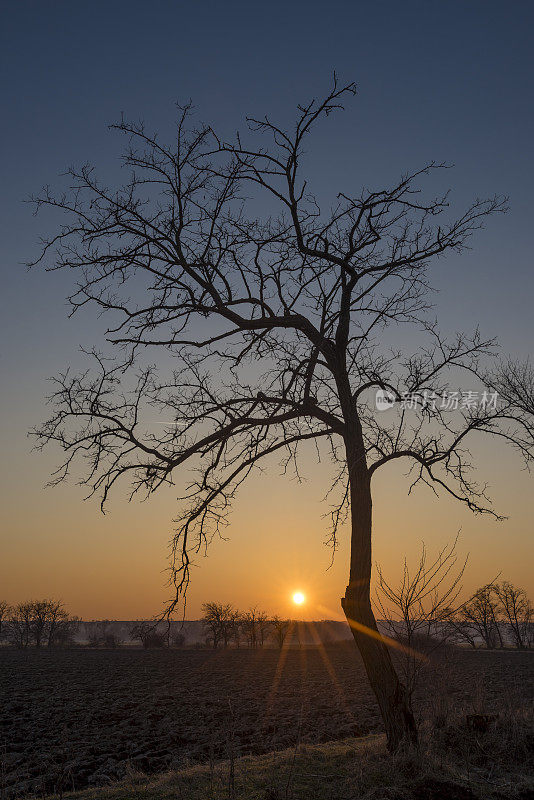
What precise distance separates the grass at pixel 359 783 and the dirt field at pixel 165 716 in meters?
0.58

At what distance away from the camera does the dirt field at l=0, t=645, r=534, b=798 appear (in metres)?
9.92

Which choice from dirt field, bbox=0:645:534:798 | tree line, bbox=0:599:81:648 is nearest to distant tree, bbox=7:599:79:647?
tree line, bbox=0:599:81:648

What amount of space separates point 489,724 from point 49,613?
323 feet

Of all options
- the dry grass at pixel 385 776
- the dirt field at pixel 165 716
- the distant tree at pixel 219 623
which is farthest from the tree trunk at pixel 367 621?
the distant tree at pixel 219 623

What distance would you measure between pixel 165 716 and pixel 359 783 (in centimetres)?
1368

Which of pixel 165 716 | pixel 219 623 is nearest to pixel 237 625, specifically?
pixel 219 623

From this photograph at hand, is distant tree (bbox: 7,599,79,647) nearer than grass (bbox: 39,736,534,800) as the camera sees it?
No

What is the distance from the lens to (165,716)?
1738cm

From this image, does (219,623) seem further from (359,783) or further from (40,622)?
(359,783)

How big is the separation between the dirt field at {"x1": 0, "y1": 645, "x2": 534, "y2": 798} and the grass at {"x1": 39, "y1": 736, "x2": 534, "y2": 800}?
1.89 ft

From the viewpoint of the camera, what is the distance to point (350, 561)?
23.9ft

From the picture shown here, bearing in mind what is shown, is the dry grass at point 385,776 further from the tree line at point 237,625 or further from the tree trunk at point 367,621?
the tree line at point 237,625

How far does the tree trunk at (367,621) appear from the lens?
263 inches

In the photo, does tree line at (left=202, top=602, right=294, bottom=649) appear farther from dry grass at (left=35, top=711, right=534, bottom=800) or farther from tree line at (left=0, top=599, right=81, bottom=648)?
dry grass at (left=35, top=711, right=534, bottom=800)
